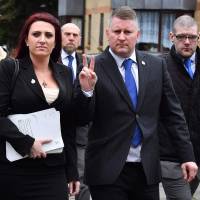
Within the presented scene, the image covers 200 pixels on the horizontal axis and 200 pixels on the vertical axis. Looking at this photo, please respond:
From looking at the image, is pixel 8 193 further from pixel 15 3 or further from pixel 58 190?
pixel 15 3

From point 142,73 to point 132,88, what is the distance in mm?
144

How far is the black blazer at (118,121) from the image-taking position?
481cm

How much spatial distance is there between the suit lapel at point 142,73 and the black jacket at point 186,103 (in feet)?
3.08

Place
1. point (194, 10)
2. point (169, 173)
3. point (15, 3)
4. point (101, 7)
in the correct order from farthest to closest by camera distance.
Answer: point (15, 3) < point (101, 7) < point (194, 10) < point (169, 173)

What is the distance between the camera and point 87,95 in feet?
15.3

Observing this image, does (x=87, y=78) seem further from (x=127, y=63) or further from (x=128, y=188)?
(x=128, y=188)

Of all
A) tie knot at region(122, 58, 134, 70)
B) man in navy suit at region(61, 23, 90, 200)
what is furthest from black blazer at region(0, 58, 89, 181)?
man in navy suit at region(61, 23, 90, 200)

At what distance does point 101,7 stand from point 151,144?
25.1 m

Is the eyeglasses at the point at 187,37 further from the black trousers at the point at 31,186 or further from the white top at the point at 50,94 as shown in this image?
the black trousers at the point at 31,186

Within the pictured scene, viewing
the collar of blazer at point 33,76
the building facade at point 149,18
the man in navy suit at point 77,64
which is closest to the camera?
the collar of blazer at point 33,76

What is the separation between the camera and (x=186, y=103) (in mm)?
5906

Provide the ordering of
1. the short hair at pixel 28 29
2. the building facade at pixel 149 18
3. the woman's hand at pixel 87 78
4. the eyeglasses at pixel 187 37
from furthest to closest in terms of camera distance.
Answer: the building facade at pixel 149 18, the eyeglasses at pixel 187 37, the short hair at pixel 28 29, the woman's hand at pixel 87 78

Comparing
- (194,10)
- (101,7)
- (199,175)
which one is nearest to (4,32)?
(101,7)

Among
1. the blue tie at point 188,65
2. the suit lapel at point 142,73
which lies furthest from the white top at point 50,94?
the blue tie at point 188,65
